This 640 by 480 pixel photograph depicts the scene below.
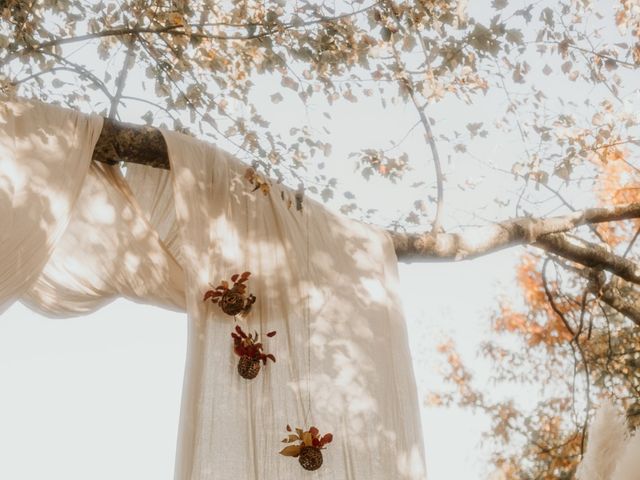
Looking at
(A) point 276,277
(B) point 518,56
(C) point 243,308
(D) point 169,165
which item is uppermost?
(B) point 518,56

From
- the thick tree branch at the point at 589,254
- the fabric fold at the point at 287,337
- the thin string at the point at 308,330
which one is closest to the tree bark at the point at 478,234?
the thick tree branch at the point at 589,254

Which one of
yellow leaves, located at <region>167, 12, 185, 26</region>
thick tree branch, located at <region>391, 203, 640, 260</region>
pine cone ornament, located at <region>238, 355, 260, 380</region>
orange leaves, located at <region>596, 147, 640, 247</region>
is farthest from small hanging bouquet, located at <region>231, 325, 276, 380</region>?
orange leaves, located at <region>596, 147, 640, 247</region>

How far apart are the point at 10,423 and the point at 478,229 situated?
9.75m

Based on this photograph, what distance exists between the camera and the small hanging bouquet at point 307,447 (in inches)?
92.7

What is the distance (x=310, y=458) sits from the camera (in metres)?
2.36

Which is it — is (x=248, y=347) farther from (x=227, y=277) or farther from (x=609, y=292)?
(x=609, y=292)

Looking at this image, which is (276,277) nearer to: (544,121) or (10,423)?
(544,121)

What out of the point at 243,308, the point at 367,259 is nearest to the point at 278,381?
the point at 243,308

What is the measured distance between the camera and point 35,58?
3.19 meters

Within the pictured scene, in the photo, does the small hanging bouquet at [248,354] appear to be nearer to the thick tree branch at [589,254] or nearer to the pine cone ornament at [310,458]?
the pine cone ornament at [310,458]

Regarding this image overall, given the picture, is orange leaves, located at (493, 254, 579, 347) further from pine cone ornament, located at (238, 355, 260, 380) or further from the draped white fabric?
pine cone ornament, located at (238, 355, 260, 380)

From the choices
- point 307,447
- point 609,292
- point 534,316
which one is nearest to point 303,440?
point 307,447

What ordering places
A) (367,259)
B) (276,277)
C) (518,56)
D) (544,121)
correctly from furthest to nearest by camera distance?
(544,121)
(518,56)
(367,259)
(276,277)

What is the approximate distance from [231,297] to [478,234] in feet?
Answer: 4.93
